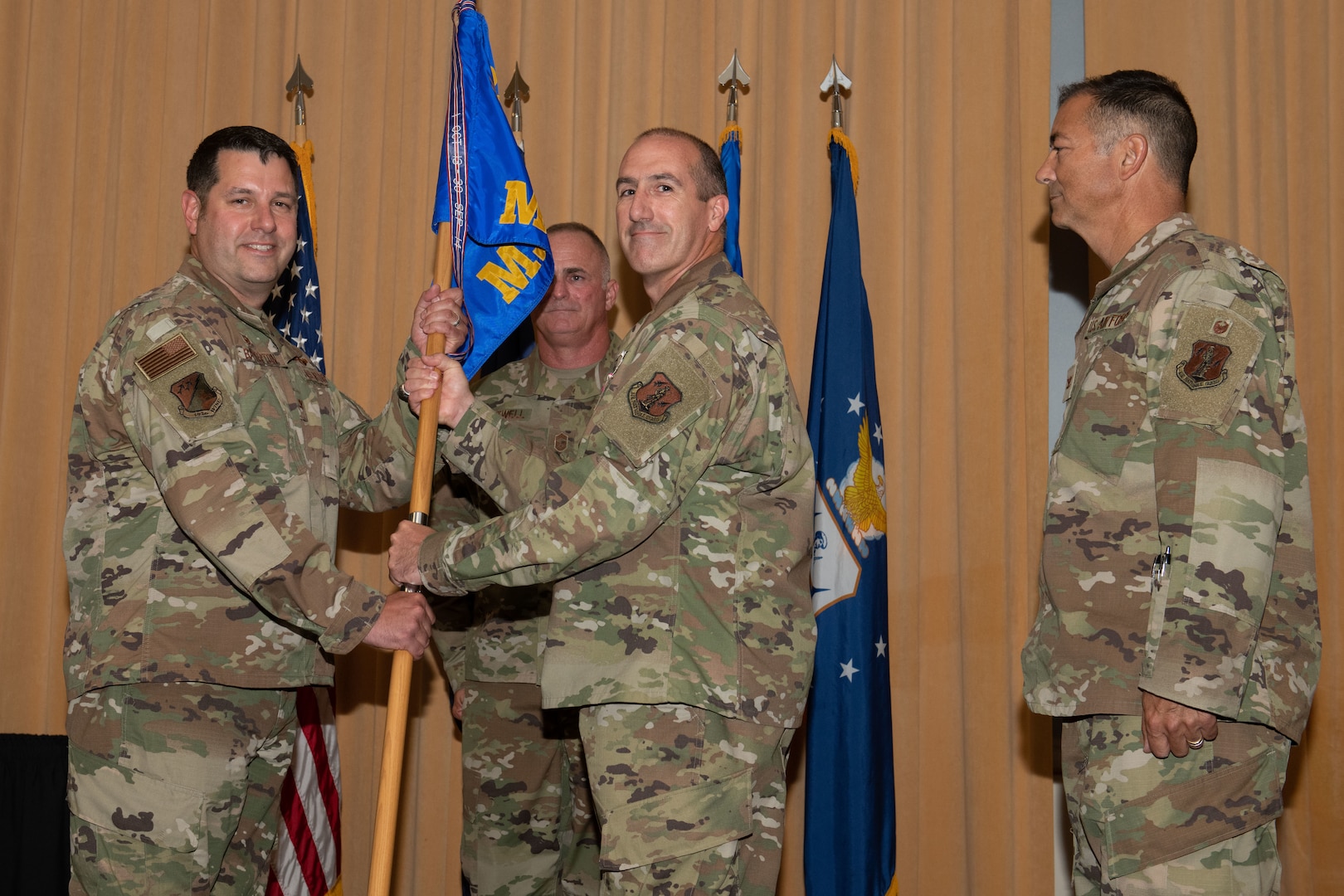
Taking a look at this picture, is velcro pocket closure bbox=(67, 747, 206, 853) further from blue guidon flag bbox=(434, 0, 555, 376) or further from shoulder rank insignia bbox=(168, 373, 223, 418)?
blue guidon flag bbox=(434, 0, 555, 376)

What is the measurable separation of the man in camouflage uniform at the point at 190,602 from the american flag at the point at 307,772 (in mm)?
761

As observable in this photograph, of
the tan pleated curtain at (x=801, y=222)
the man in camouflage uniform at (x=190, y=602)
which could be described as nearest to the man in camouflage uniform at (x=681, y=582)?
the man in camouflage uniform at (x=190, y=602)

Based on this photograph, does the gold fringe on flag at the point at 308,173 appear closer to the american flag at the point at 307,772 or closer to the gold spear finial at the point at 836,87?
the american flag at the point at 307,772

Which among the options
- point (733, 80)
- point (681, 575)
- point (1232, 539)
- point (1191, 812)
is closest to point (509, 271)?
point (681, 575)

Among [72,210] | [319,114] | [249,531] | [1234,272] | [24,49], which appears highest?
→ [24,49]

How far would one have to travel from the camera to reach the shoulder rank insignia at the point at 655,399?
223 cm

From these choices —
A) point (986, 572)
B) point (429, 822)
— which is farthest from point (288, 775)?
point (986, 572)

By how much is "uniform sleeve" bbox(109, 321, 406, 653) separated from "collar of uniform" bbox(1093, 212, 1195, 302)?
1715mm

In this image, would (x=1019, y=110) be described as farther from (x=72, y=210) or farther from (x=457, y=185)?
(x=72, y=210)

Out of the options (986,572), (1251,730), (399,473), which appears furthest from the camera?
(986,572)

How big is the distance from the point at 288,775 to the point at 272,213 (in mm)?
1702

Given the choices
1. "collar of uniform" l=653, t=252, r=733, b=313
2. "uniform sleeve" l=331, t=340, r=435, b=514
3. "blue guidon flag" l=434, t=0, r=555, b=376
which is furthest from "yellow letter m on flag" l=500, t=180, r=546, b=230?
"collar of uniform" l=653, t=252, r=733, b=313

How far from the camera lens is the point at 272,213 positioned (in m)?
2.81

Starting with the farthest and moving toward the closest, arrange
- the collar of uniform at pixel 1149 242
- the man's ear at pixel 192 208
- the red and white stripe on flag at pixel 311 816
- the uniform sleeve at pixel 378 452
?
the red and white stripe on flag at pixel 311 816
the uniform sleeve at pixel 378 452
the man's ear at pixel 192 208
the collar of uniform at pixel 1149 242
